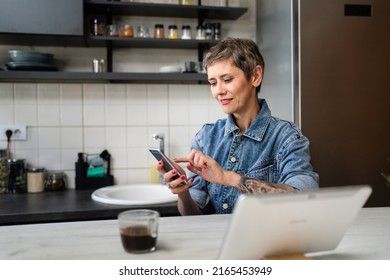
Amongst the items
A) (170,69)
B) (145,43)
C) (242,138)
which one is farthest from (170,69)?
(242,138)

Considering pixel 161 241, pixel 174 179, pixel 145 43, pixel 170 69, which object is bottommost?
pixel 161 241

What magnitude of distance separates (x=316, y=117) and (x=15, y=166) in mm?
1711

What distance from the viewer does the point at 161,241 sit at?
2.88 ft

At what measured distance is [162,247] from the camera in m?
0.84

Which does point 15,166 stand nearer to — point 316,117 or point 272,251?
point 316,117

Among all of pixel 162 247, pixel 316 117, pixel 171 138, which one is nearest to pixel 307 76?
pixel 316 117

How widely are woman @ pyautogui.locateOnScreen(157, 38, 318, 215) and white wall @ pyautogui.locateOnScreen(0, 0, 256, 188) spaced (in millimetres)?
1030

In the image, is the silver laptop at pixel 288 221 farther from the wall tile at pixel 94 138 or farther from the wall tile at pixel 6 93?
the wall tile at pixel 6 93

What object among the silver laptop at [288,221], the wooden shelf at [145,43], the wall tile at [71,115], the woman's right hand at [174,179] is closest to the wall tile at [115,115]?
the wall tile at [71,115]

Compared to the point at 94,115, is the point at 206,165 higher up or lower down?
lower down

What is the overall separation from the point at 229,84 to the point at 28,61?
4.17 ft

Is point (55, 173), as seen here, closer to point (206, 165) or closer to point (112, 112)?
point (112, 112)

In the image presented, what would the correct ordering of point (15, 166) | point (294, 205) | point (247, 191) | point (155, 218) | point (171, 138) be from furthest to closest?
point (171, 138) < point (15, 166) < point (247, 191) < point (155, 218) < point (294, 205)

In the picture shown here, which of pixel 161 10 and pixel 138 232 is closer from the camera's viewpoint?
pixel 138 232
